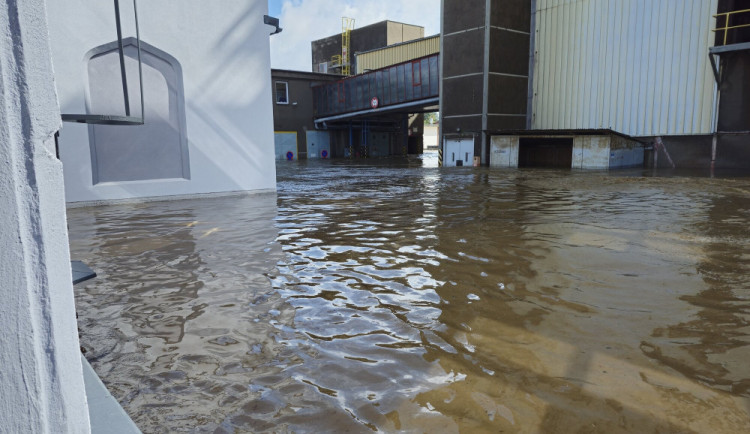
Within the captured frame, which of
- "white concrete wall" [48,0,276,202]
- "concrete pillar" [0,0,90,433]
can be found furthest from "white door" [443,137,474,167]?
"concrete pillar" [0,0,90,433]

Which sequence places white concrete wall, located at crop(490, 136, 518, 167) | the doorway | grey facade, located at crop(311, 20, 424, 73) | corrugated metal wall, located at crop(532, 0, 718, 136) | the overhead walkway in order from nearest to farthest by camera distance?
corrugated metal wall, located at crop(532, 0, 718, 136)
white concrete wall, located at crop(490, 136, 518, 167)
the doorway
the overhead walkway
grey facade, located at crop(311, 20, 424, 73)

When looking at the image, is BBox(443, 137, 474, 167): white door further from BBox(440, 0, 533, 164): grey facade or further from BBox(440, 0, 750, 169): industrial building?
BBox(440, 0, 533, 164): grey facade

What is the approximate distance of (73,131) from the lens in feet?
32.5

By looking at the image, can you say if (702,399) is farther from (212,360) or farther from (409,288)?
(212,360)

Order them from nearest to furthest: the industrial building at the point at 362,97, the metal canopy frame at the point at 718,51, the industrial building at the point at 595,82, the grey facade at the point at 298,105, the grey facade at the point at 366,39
A: the metal canopy frame at the point at 718,51, the industrial building at the point at 595,82, the industrial building at the point at 362,97, the grey facade at the point at 298,105, the grey facade at the point at 366,39

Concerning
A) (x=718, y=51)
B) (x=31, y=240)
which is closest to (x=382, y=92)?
(x=718, y=51)

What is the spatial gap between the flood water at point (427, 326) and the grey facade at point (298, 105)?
2903 centimetres

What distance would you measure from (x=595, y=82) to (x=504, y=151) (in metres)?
4.83

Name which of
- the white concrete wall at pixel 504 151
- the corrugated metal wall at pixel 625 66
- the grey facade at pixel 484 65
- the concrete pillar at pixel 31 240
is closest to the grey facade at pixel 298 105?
the grey facade at pixel 484 65

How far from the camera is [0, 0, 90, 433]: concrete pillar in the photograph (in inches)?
38.7

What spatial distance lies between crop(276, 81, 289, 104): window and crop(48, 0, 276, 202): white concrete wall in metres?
24.0

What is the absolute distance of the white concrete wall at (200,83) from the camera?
976 centimetres

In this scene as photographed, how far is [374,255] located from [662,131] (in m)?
19.7

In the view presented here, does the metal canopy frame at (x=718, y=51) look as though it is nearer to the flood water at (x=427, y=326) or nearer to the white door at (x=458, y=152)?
the white door at (x=458, y=152)
